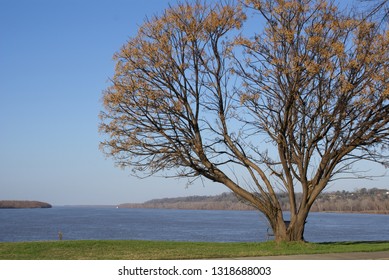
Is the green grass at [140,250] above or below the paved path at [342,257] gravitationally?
above

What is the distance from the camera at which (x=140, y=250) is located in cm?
1752

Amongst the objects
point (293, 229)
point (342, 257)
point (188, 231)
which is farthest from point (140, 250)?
point (188, 231)

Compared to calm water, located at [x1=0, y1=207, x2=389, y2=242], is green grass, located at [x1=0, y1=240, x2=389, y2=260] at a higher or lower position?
lower

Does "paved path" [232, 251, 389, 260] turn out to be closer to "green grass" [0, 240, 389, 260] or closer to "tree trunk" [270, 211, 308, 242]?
"green grass" [0, 240, 389, 260]

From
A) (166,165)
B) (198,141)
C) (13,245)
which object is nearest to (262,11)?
(198,141)

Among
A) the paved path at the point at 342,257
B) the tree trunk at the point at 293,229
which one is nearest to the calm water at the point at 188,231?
the tree trunk at the point at 293,229

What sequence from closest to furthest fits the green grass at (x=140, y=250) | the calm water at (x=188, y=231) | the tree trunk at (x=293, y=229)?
the green grass at (x=140, y=250) → the tree trunk at (x=293, y=229) → the calm water at (x=188, y=231)

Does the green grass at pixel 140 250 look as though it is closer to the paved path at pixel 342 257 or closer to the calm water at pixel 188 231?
the paved path at pixel 342 257

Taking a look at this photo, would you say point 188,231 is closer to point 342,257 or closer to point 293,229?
point 293,229

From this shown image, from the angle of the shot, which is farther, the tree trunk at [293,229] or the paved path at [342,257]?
the tree trunk at [293,229]

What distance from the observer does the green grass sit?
50.0 ft

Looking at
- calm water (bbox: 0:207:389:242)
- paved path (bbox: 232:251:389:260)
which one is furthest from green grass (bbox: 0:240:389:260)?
calm water (bbox: 0:207:389:242)

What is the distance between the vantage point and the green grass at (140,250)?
15.2 metres

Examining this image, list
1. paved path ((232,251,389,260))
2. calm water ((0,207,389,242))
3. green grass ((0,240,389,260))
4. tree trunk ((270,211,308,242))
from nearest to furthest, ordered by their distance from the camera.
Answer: paved path ((232,251,389,260)) < green grass ((0,240,389,260)) < tree trunk ((270,211,308,242)) < calm water ((0,207,389,242))
